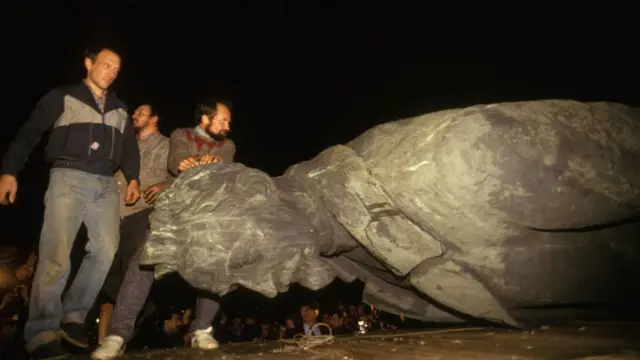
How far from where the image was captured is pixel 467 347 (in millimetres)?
2922

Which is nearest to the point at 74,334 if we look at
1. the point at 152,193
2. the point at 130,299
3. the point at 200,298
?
the point at 130,299

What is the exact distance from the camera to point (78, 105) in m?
3.51

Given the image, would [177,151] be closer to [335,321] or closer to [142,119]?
[142,119]

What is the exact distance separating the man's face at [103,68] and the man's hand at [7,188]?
0.81m

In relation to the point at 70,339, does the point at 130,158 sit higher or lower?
higher

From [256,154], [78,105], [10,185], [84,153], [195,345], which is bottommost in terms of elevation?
[195,345]

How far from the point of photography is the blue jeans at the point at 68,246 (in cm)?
320

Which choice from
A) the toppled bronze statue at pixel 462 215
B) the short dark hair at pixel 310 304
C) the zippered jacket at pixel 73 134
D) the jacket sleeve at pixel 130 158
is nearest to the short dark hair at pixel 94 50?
the zippered jacket at pixel 73 134

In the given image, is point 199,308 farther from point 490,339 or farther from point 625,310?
Answer: point 625,310

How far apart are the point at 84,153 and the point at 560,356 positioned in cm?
297

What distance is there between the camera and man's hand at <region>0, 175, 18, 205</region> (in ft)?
10.6

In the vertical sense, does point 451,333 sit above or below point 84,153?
below

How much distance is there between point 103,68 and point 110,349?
5.88 feet

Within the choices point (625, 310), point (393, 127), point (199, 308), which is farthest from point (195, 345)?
point (625, 310)
